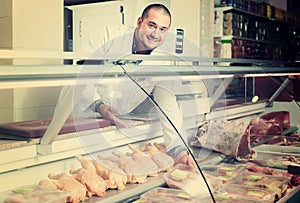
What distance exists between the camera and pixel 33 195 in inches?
62.9

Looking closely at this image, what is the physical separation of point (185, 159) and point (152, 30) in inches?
35.4

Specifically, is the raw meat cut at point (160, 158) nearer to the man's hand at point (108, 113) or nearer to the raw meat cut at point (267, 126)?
the man's hand at point (108, 113)

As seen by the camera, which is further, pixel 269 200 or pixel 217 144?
pixel 217 144

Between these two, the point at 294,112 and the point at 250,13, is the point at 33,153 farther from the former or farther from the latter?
the point at 250,13

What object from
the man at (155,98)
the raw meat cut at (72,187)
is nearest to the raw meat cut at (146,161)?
the man at (155,98)

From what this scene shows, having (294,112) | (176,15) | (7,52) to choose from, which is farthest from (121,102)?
(176,15)

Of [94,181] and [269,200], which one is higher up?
[94,181]

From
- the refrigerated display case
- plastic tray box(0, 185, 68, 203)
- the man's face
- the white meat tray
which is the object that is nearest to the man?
the man's face

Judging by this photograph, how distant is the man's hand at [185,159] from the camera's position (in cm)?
213

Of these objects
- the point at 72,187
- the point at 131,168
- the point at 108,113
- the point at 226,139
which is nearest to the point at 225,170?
the point at 226,139

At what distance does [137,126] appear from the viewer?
93.1 inches

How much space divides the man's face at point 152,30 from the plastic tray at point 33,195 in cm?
103

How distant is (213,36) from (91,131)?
4.00 meters

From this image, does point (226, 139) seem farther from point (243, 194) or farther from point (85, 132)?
point (85, 132)
